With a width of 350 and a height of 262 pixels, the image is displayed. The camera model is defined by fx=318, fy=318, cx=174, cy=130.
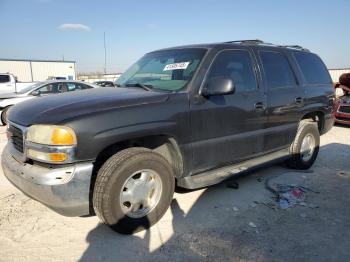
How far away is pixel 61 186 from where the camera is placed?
8.77ft

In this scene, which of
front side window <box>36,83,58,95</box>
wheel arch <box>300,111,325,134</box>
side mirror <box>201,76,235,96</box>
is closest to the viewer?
side mirror <box>201,76,235,96</box>

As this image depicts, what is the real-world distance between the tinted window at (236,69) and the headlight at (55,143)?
1.74 metres

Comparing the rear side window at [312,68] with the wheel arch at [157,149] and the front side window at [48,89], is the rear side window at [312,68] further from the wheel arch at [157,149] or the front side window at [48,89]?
the front side window at [48,89]

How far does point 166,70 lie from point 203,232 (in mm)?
1924

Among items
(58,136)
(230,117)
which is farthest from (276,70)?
(58,136)

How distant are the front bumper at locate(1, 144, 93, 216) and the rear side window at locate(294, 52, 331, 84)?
394 centimetres

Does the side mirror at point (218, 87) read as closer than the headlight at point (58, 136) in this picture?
No

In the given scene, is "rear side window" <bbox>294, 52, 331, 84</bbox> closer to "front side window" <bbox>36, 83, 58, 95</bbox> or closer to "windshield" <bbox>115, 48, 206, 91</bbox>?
"windshield" <bbox>115, 48, 206, 91</bbox>

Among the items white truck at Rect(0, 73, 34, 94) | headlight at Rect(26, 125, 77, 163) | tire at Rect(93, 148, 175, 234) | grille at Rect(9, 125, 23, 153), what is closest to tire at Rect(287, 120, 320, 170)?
tire at Rect(93, 148, 175, 234)

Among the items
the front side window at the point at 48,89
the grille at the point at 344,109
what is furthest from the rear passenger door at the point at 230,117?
the front side window at the point at 48,89

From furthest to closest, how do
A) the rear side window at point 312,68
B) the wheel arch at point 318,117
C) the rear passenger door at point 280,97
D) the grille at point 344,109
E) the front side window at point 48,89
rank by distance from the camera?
the front side window at point 48,89 → the grille at point 344,109 → the wheel arch at point 318,117 → the rear side window at point 312,68 → the rear passenger door at point 280,97

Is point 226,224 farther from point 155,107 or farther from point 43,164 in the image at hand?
point 43,164

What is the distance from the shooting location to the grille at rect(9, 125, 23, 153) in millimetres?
3072

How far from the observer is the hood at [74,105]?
2.79 metres
